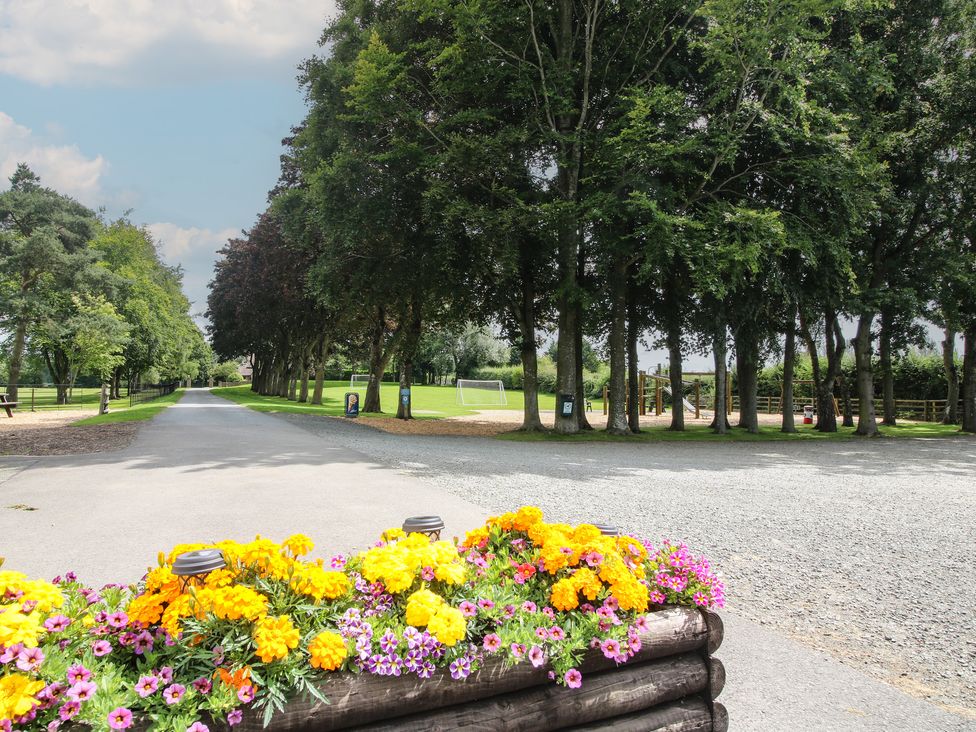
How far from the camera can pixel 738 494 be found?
28.1 ft

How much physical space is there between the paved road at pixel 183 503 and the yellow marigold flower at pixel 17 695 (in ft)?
10.2

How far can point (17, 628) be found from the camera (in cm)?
179

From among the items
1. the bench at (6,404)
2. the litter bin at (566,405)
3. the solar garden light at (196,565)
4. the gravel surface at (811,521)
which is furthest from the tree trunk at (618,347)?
the bench at (6,404)

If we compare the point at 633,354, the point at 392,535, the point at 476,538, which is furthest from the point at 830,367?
the point at 392,535

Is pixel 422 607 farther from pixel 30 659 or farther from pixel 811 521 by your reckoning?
pixel 811 521

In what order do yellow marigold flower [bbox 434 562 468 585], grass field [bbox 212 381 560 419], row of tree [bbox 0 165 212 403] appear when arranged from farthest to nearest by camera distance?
row of tree [bbox 0 165 212 403] → grass field [bbox 212 381 560 419] → yellow marigold flower [bbox 434 562 468 585]

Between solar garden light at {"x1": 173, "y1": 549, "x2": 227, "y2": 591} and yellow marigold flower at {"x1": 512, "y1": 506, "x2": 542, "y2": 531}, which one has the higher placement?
solar garden light at {"x1": 173, "y1": 549, "x2": 227, "y2": 591}

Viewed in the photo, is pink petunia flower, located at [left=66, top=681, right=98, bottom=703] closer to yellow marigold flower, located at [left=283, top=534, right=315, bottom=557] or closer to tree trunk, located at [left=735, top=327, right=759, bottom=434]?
yellow marigold flower, located at [left=283, top=534, right=315, bottom=557]

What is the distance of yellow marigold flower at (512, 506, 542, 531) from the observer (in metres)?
3.16

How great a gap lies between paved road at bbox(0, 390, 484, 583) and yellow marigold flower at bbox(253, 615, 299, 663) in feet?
10.2

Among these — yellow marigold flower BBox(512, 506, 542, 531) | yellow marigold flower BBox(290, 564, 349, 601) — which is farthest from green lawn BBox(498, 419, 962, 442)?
yellow marigold flower BBox(290, 564, 349, 601)

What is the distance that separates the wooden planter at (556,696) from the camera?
6.28ft

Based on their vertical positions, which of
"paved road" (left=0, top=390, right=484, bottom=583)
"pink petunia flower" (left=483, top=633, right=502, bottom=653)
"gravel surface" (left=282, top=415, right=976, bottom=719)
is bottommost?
"gravel surface" (left=282, top=415, right=976, bottom=719)

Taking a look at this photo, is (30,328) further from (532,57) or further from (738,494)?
(738,494)
